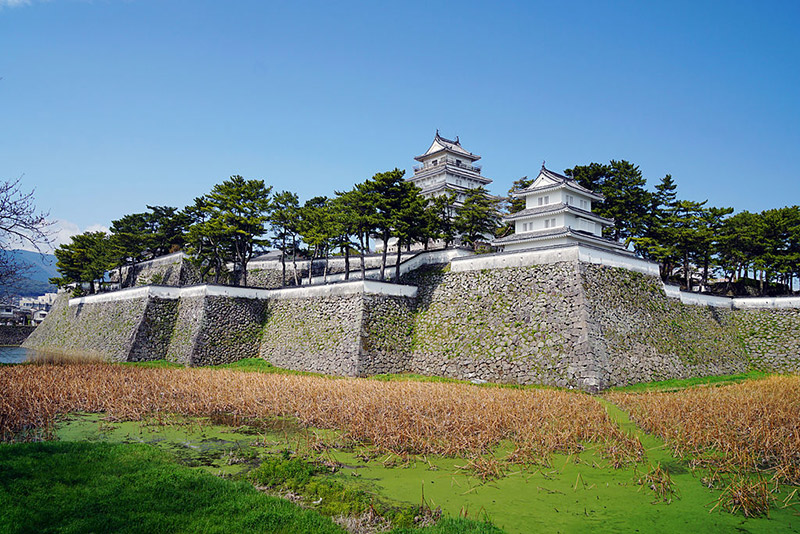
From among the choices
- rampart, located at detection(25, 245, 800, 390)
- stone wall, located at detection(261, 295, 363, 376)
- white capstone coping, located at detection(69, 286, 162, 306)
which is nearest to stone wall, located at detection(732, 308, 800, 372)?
rampart, located at detection(25, 245, 800, 390)

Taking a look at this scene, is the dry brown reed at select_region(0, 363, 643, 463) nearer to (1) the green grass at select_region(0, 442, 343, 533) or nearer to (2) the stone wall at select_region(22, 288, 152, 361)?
(1) the green grass at select_region(0, 442, 343, 533)

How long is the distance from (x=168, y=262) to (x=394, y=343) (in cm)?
2412

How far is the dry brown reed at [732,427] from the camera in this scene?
321 inches

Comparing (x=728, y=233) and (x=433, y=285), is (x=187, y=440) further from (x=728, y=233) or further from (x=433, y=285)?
(x=728, y=233)

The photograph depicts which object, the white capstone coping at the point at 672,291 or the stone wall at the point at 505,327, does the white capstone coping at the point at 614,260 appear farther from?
the stone wall at the point at 505,327

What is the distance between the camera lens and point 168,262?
3791 cm

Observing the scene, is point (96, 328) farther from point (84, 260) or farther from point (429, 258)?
point (429, 258)

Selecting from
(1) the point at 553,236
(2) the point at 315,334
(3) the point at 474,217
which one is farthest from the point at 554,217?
(2) the point at 315,334

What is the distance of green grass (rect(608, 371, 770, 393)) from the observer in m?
17.4

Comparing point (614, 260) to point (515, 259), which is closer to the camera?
point (614, 260)

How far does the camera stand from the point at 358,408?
37.7 ft

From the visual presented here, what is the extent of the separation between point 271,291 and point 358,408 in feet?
62.3

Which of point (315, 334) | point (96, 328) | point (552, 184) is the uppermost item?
point (552, 184)

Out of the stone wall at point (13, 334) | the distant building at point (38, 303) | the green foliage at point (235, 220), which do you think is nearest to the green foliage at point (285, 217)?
the green foliage at point (235, 220)
